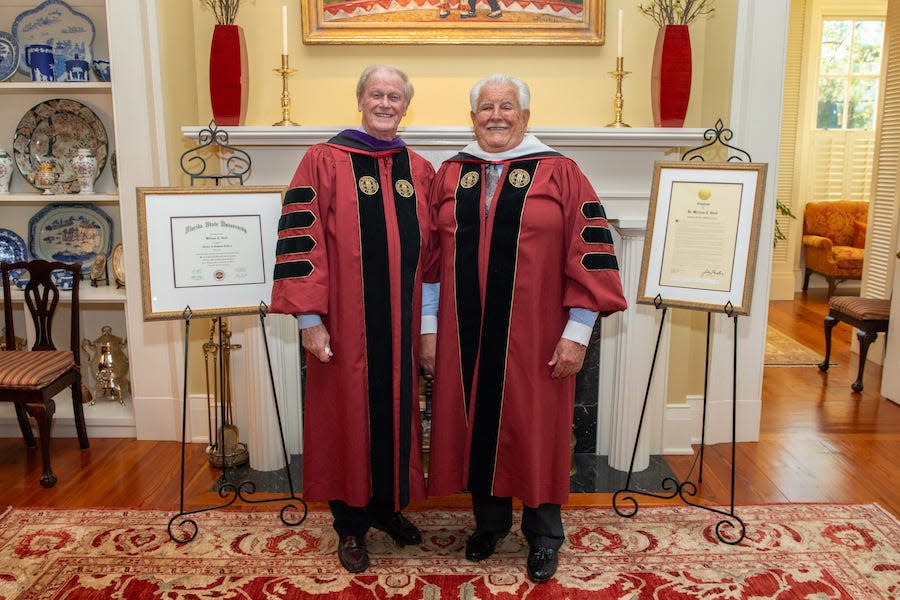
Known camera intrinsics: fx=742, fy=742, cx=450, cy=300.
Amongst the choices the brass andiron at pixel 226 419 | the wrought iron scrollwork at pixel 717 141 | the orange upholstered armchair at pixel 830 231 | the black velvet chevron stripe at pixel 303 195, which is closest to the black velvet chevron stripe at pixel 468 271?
the black velvet chevron stripe at pixel 303 195

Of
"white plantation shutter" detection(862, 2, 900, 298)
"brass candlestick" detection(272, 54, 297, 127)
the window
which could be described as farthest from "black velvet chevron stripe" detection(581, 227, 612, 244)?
the window

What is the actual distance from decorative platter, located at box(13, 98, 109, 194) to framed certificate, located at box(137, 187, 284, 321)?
1.45m

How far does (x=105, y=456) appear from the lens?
11.5ft

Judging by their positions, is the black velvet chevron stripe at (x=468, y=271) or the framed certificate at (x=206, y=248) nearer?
the black velvet chevron stripe at (x=468, y=271)

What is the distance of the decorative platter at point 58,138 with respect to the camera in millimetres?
3732

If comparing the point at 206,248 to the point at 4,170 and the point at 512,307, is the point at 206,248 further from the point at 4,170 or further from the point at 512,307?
the point at 4,170

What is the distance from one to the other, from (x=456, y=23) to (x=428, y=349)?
1.61 metres

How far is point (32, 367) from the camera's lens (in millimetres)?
3236

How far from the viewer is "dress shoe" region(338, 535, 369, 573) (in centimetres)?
250

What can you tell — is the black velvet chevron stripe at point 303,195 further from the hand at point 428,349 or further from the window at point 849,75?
the window at point 849,75

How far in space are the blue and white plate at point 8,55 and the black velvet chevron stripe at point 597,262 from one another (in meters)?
3.04

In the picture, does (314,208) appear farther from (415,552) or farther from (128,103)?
(128,103)

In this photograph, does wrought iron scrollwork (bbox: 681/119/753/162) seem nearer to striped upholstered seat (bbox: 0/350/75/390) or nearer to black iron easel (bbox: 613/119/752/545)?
black iron easel (bbox: 613/119/752/545)

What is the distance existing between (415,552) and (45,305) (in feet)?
7.22
